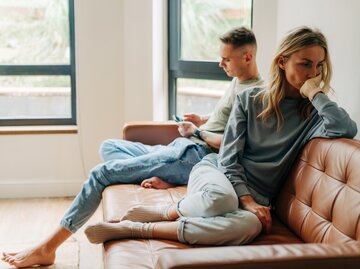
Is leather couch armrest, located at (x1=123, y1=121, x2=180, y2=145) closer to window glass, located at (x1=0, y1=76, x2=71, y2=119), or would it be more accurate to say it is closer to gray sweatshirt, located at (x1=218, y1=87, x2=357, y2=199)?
gray sweatshirt, located at (x1=218, y1=87, x2=357, y2=199)

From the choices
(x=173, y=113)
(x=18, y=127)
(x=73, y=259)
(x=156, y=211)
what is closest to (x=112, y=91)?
(x=173, y=113)

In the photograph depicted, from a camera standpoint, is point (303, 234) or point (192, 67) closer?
point (303, 234)

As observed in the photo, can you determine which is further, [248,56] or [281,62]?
[248,56]

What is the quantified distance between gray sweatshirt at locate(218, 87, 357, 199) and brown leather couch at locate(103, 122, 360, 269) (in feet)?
0.16

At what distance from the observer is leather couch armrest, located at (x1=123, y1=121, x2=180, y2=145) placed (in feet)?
→ 9.49

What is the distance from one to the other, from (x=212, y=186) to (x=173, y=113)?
1944 mm

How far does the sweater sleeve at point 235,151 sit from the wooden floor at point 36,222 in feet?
Answer: 3.23

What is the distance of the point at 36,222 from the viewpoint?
10.7 feet

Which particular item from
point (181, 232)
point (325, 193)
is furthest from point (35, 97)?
point (325, 193)

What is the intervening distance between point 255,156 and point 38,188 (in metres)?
2.18

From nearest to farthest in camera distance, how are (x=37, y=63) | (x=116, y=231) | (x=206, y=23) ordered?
A: (x=116, y=231) → (x=206, y=23) → (x=37, y=63)

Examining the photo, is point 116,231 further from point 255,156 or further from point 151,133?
point 151,133

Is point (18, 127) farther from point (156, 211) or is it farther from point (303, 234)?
point (303, 234)

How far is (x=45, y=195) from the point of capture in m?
3.81
